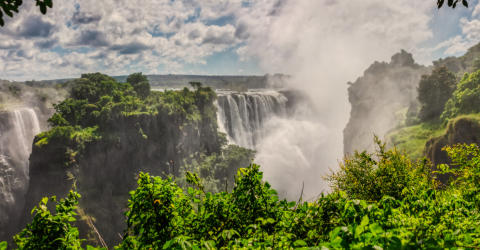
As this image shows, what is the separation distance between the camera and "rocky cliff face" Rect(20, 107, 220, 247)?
23906 millimetres

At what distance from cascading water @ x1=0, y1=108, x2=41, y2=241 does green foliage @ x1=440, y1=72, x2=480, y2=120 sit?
4988cm

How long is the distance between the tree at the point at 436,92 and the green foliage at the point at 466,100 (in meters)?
2.81

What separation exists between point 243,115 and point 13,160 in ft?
111

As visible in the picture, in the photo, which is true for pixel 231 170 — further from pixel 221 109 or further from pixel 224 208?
pixel 224 208

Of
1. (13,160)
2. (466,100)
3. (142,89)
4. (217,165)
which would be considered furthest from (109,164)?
(466,100)

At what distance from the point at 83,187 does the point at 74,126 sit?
7232 mm

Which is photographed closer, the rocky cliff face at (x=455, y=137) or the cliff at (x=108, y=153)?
the rocky cliff face at (x=455, y=137)

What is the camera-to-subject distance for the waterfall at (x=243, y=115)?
42.3 m

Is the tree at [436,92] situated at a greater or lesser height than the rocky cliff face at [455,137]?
greater

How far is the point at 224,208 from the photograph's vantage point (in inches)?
121

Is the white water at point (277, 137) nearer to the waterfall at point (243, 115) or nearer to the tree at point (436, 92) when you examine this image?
the waterfall at point (243, 115)

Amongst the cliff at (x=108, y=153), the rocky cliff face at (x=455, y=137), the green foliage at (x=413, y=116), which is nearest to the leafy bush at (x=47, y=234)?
the cliff at (x=108, y=153)

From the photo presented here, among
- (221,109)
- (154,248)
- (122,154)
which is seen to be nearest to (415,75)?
(221,109)

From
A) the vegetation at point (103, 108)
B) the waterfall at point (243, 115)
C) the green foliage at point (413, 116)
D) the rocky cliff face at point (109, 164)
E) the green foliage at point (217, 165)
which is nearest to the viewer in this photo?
the rocky cliff face at point (109, 164)
